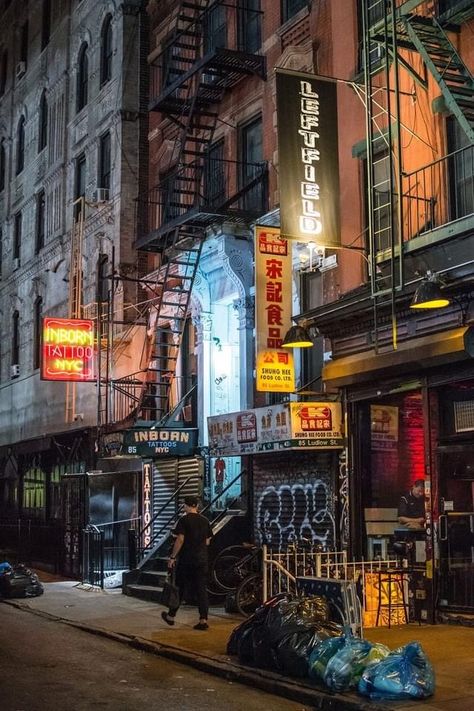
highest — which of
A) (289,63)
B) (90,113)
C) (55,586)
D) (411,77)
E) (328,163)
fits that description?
(90,113)

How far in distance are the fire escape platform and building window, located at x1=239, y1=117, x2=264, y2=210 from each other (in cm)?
102

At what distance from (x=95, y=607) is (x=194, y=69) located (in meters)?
10.6

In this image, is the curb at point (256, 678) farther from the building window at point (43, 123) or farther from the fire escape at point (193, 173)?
the building window at point (43, 123)

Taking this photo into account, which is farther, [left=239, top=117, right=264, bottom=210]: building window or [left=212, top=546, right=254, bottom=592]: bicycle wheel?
[left=239, top=117, right=264, bottom=210]: building window

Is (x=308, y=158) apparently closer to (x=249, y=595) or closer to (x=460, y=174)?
(x=460, y=174)

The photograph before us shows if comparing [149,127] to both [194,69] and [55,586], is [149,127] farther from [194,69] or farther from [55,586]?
[55,586]

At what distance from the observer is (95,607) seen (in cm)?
1605

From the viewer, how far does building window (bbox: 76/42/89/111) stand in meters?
28.2

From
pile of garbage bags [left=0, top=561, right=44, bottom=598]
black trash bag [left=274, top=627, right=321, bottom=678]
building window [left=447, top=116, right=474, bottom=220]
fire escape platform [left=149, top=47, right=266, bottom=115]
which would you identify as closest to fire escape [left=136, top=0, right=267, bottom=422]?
fire escape platform [left=149, top=47, right=266, bottom=115]

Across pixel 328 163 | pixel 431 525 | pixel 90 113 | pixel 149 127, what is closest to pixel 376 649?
pixel 431 525

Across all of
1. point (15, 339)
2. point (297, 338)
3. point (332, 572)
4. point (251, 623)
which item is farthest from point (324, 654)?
point (15, 339)

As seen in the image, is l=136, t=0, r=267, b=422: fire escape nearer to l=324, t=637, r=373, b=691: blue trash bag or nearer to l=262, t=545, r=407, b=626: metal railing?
l=262, t=545, r=407, b=626: metal railing

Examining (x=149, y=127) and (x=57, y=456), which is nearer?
(x=149, y=127)

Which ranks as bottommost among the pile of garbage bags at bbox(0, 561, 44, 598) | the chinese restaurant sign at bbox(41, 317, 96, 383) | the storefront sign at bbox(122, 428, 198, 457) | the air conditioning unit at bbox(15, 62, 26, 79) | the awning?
the pile of garbage bags at bbox(0, 561, 44, 598)
